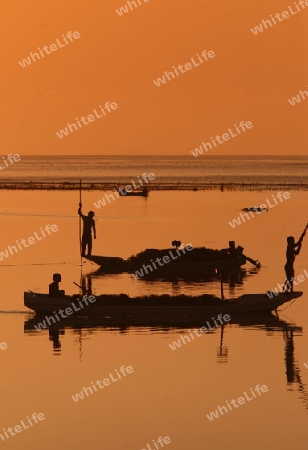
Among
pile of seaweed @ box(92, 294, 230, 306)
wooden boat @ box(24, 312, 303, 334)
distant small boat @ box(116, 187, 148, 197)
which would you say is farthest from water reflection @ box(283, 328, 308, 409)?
distant small boat @ box(116, 187, 148, 197)

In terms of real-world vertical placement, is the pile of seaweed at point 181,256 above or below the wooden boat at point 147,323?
above

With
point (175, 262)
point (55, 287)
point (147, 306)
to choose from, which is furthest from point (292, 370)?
point (175, 262)

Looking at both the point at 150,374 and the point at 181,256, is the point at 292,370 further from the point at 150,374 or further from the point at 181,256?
the point at 181,256

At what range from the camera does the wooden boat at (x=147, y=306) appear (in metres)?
34.2

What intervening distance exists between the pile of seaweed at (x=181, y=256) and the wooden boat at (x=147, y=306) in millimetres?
12608

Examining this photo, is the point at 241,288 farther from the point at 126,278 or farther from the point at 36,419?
the point at 36,419

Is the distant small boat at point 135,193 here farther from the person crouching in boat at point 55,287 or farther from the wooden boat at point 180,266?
the person crouching in boat at point 55,287

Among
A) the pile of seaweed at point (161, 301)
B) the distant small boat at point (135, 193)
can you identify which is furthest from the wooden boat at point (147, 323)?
the distant small boat at point (135, 193)

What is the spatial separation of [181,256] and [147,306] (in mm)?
13763

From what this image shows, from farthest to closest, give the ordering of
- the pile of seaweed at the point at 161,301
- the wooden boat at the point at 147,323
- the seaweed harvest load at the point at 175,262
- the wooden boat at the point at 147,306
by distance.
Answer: the seaweed harvest load at the point at 175,262, the pile of seaweed at the point at 161,301, the wooden boat at the point at 147,306, the wooden boat at the point at 147,323

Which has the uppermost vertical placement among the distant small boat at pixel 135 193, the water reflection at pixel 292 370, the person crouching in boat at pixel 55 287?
the distant small boat at pixel 135 193

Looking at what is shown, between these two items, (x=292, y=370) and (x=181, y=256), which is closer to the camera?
(x=292, y=370)

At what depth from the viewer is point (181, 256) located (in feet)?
157

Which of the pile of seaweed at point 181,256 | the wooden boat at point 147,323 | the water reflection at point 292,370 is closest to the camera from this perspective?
the water reflection at point 292,370
